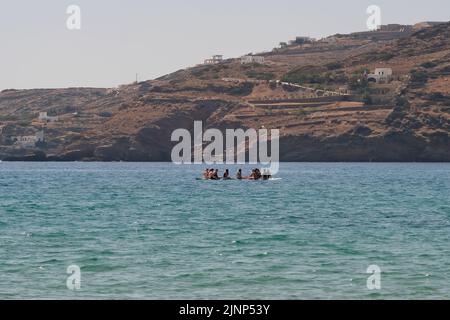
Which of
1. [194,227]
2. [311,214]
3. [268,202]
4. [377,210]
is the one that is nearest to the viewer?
[194,227]

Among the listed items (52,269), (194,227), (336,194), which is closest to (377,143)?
(336,194)

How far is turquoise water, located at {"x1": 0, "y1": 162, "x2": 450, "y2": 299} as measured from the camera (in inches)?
880

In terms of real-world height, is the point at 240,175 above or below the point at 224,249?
below

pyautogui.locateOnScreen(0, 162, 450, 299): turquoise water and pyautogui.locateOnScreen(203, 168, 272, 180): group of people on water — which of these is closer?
pyautogui.locateOnScreen(0, 162, 450, 299): turquoise water

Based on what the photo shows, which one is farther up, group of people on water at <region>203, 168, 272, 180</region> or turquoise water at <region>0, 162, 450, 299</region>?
turquoise water at <region>0, 162, 450, 299</region>

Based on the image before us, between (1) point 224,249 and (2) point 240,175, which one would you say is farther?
(2) point 240,175

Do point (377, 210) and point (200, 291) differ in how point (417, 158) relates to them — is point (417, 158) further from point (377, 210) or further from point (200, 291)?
point (200, 291)

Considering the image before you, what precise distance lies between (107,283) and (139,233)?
14.3m

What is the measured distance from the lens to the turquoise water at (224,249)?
73.3 ft

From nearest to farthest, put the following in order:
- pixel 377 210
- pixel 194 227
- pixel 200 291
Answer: pixel 200 291 < pixel 194 227 < pixel 377 210

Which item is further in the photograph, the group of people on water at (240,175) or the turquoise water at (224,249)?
the group of people on water at (240,175)

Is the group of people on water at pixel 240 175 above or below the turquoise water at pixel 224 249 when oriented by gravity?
below

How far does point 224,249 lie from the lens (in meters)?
30.4

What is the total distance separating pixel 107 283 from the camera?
2309 centimetres
